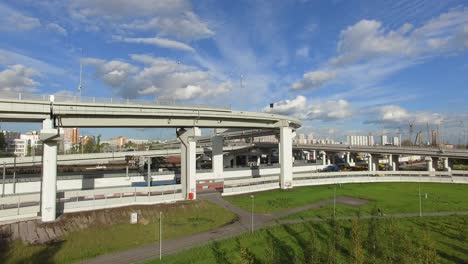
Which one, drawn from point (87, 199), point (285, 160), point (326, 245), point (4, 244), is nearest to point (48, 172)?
point (87, 199)

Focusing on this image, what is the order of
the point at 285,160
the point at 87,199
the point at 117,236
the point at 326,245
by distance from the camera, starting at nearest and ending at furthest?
1. the point at 326,245
2. the point at 117,236
3. the point at 87,199
4. the point at 285,160

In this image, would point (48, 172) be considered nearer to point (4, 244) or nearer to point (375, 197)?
point (4, 244)

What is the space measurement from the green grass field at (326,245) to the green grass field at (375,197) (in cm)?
695

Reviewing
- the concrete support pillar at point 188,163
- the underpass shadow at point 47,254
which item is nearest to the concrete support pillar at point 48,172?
the underpass shadow at point 47,254

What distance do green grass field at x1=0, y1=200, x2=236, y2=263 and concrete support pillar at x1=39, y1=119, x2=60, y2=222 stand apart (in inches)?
191

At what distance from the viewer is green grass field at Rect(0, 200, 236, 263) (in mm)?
25500

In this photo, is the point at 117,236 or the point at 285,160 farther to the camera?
the point at 285,160

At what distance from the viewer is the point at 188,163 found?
155ft

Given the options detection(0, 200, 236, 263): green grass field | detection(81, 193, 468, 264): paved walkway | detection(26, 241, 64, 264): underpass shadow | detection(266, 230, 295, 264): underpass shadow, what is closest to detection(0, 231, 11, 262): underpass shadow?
detection(0, 200, 236, 263): green grass field

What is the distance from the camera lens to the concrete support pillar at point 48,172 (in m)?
33.0

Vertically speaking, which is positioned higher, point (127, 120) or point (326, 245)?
point (127, 120)

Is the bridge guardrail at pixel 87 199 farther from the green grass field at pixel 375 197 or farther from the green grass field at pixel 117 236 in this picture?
the green grass field at pixel 375 197

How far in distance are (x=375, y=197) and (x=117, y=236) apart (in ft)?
140

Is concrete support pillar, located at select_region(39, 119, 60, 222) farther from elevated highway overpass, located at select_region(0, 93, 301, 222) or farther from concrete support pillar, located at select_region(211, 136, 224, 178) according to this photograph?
concrete support pillar, located at select_region(211, 136, 224, 178)
